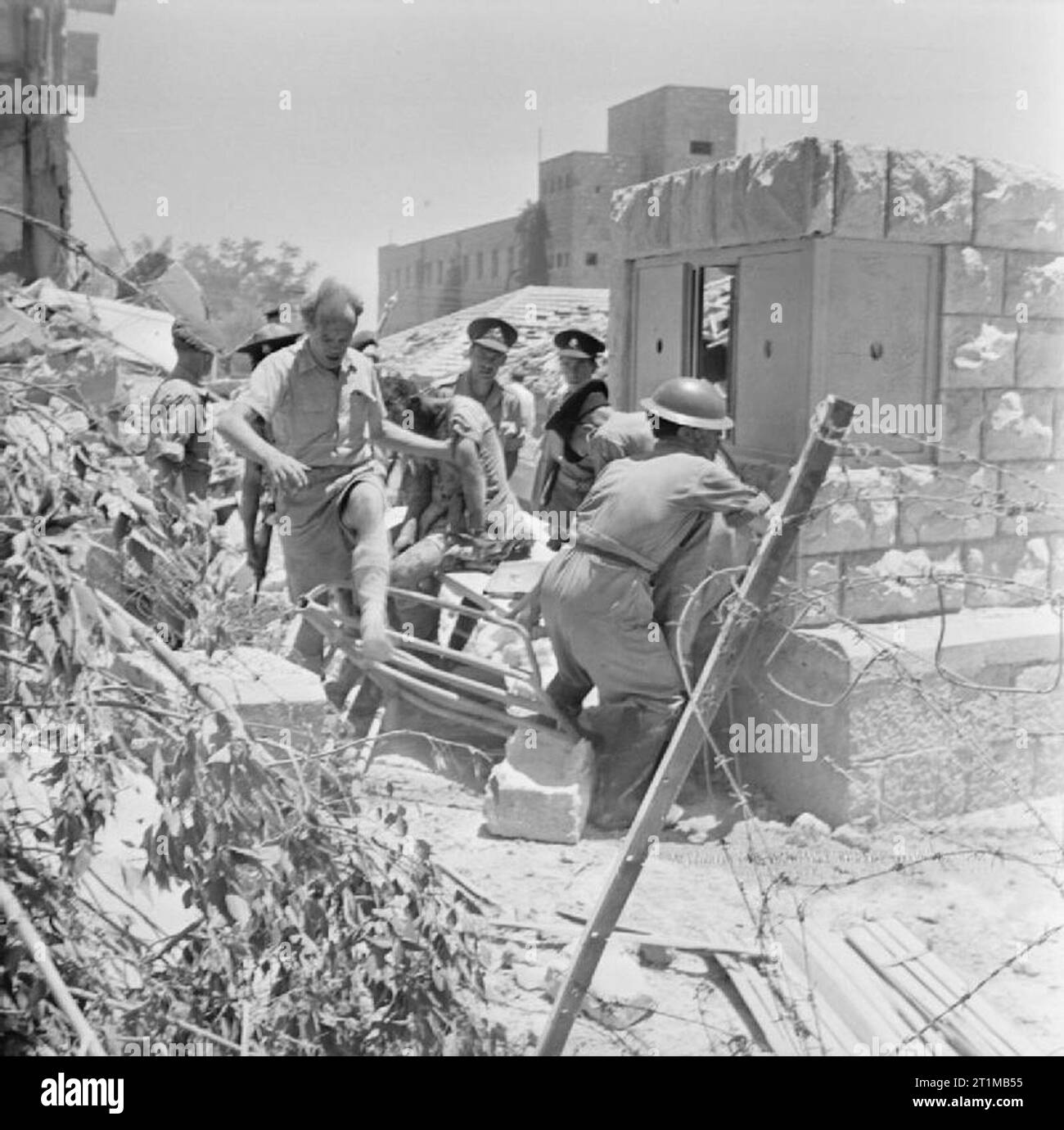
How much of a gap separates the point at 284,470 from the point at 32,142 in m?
5.42

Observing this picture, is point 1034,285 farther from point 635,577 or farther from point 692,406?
point 635,577

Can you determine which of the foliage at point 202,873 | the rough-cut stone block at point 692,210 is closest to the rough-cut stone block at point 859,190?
the rough-cut stone block at point 692,210

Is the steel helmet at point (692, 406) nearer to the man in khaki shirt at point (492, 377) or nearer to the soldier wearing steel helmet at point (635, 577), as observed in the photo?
the soldier wearing steel helmet at point (635, 577)

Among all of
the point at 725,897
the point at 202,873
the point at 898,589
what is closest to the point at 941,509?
the point at 898,589

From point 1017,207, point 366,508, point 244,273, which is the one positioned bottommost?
point 366,508

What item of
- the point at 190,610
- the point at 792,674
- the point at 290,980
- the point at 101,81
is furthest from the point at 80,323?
the point at 101,81

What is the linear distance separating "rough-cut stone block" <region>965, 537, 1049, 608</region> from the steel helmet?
4.73ft

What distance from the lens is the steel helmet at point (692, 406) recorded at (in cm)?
519

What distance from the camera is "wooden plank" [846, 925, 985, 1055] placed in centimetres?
365

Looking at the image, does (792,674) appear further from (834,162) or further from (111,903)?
(111,903)

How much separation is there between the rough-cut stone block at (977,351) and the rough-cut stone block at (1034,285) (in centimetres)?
8

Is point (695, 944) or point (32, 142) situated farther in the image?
point (32, 142)

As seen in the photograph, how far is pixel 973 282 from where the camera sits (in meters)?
5.67

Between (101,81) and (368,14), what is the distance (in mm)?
6798
